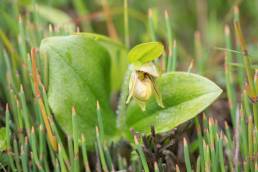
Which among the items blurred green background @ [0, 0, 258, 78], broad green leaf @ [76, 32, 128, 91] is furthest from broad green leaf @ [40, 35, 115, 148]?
blurred green background @ [0, 0, 258, 78]

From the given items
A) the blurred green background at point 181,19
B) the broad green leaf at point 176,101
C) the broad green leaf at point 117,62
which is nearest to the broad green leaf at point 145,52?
the broad green leaf at point 176,101

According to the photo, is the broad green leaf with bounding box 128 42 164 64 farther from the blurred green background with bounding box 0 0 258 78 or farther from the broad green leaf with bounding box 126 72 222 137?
the blurred green background with bounding box 0 0 258 78

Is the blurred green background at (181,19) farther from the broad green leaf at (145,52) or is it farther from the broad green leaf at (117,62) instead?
the broad green leaf at (145,52)

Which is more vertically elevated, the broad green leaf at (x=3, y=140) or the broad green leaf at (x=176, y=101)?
the broad green leaf at (x=176, y=101)

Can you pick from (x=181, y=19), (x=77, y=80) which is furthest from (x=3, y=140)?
(x=181, y=19)

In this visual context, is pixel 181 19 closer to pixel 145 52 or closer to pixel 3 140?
pixel 145 52

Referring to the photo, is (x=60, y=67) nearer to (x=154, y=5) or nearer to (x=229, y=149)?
(x=229, y=149)
